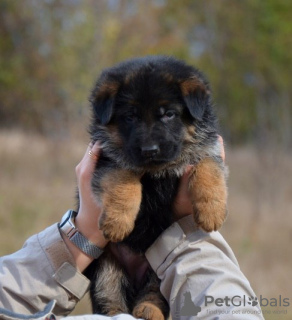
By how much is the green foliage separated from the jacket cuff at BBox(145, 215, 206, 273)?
Result: 11.0m

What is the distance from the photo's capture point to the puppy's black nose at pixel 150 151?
314 cm

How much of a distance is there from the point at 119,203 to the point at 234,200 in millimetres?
9862

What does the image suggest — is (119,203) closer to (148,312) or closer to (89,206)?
(89,206)

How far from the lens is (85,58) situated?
59.2 ft

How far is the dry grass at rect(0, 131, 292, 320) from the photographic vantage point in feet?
29.5

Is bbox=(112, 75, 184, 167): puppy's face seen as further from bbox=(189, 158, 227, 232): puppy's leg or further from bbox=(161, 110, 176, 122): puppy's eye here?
bbox=(189, 158, 227, 232): puppy's leg

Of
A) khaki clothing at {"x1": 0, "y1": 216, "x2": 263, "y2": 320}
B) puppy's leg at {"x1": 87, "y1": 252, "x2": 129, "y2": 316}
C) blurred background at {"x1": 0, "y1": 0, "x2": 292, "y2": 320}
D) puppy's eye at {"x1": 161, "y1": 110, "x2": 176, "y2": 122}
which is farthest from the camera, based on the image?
Answer: blurred background at {"x1": 0, "y1": 0, "x2": 292, "y2": 320}

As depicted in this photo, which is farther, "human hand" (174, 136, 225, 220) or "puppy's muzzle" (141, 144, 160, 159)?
"human hand" (174, 136, 225, 220)

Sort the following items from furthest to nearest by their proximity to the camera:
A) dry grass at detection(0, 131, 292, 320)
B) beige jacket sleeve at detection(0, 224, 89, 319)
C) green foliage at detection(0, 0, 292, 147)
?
green foliage at detection(0, 0, 292, 147), dry grass at detection(0, 131, 292, 320), beige jacket sleeve at detection(0, 224, 89, 319)

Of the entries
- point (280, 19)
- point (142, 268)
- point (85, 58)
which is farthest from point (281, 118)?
point (142, 268)

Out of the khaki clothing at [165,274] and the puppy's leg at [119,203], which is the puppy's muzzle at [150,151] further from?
the khaki clothing at [165,274]

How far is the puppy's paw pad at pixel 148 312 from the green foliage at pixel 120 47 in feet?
35.8

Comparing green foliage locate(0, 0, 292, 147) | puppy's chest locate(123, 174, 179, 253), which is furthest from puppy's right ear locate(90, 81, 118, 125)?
green foliage locate(0, 0, 292, 147)

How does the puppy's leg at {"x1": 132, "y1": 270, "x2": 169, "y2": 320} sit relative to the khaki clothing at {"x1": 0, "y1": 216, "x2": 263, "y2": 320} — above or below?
below
